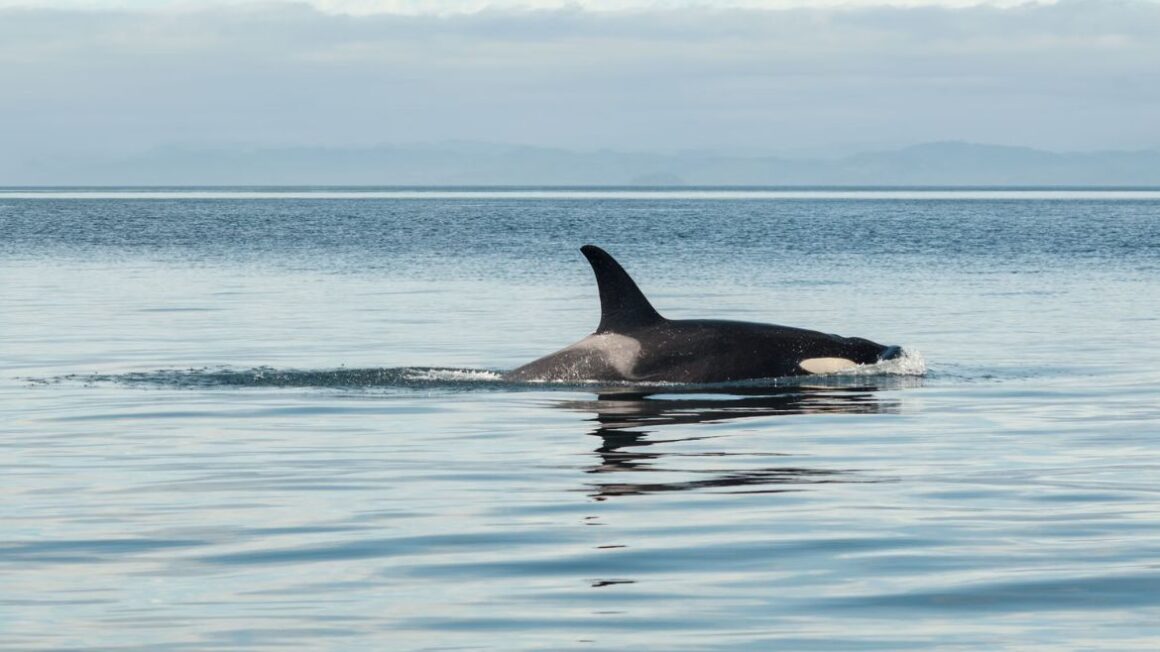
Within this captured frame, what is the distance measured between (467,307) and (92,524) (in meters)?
26.3

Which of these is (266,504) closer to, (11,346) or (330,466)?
(330,466)

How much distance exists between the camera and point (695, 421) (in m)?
17.0

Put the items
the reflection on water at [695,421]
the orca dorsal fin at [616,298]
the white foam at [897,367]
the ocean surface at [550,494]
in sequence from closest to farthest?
1. the ocean surface at [550,494]
2. the reflection on water at [695,421]
3. the orca dorsal fin at [616,298]
4. the white foam at [897,367]

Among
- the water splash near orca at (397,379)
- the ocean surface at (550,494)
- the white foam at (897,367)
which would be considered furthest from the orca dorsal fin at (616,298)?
the white foam at (897,367)

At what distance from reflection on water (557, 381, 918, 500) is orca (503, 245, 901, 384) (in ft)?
1.64

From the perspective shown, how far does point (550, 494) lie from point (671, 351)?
763cm

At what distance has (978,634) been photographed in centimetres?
802

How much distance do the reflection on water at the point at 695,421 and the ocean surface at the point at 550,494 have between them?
0.06 metres

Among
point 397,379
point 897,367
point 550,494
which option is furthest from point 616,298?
point 550,494

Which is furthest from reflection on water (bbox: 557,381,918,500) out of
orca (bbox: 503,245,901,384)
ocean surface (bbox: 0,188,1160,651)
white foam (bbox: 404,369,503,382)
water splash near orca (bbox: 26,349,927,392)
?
white foam (bbox: 404,369,503,382)

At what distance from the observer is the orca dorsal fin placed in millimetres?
19422

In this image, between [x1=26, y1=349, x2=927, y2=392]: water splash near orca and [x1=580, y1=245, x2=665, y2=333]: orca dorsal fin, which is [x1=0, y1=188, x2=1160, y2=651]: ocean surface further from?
[x1=580, y1=245, x2=665, y2=333]: orca dorsal fin

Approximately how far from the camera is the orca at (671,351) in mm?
19984

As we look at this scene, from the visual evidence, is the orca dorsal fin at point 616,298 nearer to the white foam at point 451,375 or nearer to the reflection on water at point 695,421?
the reflection on water at point 695,421
